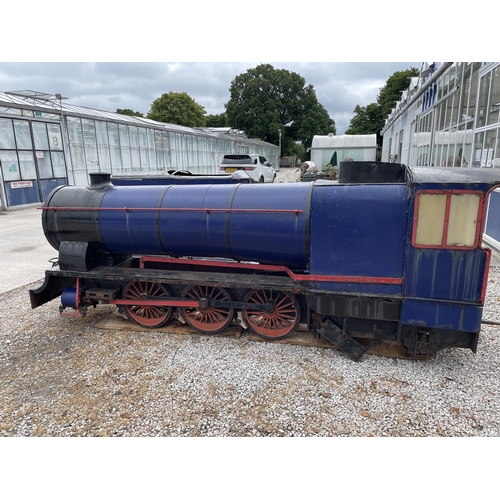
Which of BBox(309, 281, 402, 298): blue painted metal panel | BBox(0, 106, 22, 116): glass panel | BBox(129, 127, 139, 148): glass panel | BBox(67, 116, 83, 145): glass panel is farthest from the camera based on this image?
BBox(129, 127, 139, 148): glass panel

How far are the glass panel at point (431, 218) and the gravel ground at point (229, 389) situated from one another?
5.71 feet

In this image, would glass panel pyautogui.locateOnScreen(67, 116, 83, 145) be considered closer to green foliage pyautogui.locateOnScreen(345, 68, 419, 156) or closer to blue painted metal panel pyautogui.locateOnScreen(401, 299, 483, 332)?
blue painted metal panel pyautogui.locateOnScreen(401, 299, 483, 332)

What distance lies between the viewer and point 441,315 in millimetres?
4570

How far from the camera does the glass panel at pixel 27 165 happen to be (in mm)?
19469

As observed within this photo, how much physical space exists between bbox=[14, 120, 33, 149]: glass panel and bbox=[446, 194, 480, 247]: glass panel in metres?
21.1

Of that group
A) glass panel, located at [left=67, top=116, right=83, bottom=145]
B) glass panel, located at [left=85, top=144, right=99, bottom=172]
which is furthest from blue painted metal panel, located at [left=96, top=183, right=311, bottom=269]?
glass panel, located at [left=85, top=144, right=99, bottom=172]

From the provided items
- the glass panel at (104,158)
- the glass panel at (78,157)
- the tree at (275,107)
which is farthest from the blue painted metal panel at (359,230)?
the tree at (275,107)

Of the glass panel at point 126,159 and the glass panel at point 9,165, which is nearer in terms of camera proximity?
the glass panel at point 9,165

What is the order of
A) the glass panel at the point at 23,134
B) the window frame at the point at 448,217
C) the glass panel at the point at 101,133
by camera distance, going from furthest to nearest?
the glass panel at the point at 101,133
the glass panel at the point at 23,134
the window frame at the point at 448,217

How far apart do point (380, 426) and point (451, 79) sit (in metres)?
14.1

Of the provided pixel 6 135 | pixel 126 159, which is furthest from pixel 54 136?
pixel 126 159

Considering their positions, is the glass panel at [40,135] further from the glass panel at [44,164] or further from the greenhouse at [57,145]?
the glass panel at [44,164]

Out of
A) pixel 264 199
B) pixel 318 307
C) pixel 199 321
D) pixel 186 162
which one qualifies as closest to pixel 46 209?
pixel 199 321

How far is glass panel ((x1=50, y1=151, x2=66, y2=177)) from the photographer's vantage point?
21.3 metres
